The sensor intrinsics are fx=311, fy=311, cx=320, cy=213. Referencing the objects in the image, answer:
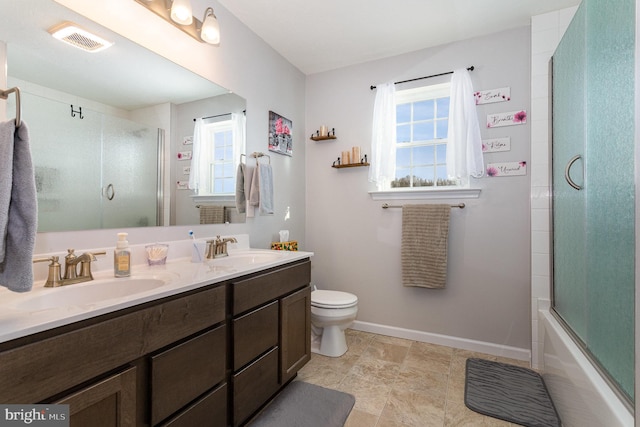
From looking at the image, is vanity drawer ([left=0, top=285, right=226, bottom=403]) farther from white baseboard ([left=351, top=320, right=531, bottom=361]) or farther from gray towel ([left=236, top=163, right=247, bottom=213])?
white baseboard ([left=351, top=320, right=531, bottom=361])

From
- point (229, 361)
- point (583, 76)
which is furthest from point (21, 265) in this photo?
point (583, 76)

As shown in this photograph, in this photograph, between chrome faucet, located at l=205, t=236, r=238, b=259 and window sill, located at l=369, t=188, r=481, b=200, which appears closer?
chrome faucet, located at l=205, t=236, r=238, b=259

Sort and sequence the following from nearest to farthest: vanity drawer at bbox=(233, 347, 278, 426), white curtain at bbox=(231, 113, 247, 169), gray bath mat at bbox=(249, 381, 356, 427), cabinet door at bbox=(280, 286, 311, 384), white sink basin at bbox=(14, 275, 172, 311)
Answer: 1. white sink basin at bbox=(14, 275, 172, 311)
2. vanity drawer at bbox=(233, 347, 278, 426)
3. gray bath mat at bbox=(249, 381, 356, 427)
4. cabinet door at bbox=(280, 286, 311, 384)
5. white curtain at bbox=(231, 113, 247, 169)

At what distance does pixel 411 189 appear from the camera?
2623 millimetres

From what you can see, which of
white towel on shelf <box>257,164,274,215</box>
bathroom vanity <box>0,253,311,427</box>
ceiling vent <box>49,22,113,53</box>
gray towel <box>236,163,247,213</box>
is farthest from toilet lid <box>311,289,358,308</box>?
ceiling vent <box>49,22,113,53</box>

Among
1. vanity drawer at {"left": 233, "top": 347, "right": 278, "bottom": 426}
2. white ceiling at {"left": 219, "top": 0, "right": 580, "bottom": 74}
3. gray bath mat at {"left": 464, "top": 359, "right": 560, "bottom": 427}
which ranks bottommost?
gray bath mat at {"left": 464, "top": 359, "right": 560, "bottom": 427}

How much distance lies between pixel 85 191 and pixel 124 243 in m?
0.29

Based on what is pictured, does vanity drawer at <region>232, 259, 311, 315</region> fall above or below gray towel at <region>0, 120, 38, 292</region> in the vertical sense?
below

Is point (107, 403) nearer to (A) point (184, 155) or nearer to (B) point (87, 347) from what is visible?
(B) point (87, 347)

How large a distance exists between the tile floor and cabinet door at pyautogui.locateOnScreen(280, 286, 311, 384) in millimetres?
225

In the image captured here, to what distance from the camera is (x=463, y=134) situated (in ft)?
7.84

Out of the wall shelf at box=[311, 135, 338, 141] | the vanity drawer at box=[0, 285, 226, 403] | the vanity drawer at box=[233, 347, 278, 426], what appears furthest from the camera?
the wall shelf at box=[311, 135, 338, 141]

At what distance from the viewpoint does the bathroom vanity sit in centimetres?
77

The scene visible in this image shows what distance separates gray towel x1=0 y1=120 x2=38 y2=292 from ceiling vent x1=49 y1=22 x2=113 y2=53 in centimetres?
72
